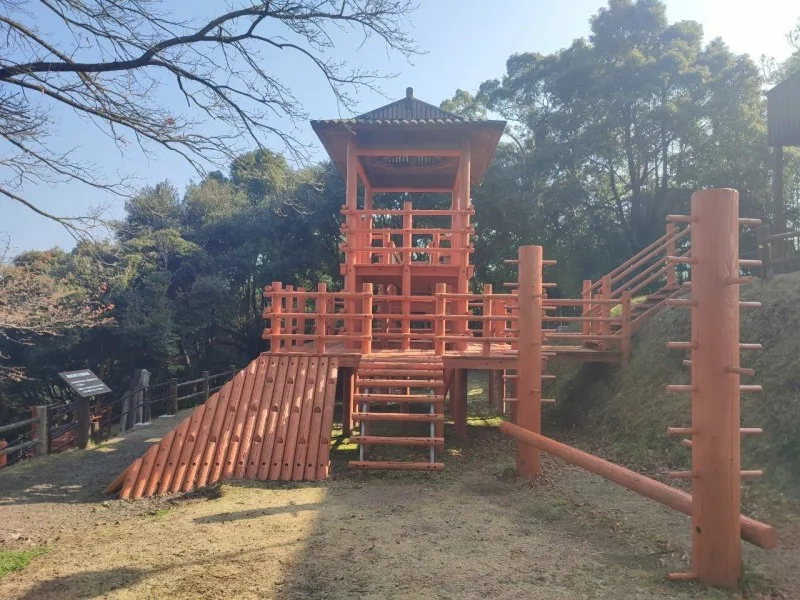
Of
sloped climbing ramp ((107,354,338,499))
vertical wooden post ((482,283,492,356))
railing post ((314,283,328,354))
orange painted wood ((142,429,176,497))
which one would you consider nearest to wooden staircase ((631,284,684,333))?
vertical wooden post ((482,283,492,356))

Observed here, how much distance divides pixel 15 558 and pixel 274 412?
2944 millimetres

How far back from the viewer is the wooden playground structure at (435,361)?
11.3ft

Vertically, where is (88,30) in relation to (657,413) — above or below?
above

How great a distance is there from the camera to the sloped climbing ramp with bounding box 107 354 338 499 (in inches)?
241

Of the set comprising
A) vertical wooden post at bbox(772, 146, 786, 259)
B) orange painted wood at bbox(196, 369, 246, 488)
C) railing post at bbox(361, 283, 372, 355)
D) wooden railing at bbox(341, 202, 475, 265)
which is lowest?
orange painted wood at bbox(196, 369, 246, 488)

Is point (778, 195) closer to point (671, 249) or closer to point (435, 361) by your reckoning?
point (671, 249)

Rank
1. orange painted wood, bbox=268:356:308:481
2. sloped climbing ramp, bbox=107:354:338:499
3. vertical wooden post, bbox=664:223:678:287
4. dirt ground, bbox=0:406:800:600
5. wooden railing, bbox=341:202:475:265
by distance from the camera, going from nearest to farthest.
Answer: dirt ground, bbox=0:406:800:600 → sloped climbing ramp, bbox=107:354:338:499 → orange painted wood, bbox=268:356:308:481 → wooden railing, bbox=341:202:475:265 → vertical wooden post, bbox=664:223:678:287

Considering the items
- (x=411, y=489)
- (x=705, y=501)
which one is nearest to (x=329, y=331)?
(x=411, y=489)

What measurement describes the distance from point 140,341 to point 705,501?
18.2 m

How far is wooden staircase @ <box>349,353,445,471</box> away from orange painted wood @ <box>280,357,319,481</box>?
1.77ft

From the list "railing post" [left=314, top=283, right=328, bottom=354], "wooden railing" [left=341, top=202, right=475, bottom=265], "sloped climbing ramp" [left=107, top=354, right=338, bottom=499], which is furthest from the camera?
"wooden railing" [left=341, top=202, right=475, bottom=265]

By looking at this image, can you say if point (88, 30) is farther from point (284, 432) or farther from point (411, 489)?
point (411, 489)

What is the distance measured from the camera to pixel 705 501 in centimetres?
342

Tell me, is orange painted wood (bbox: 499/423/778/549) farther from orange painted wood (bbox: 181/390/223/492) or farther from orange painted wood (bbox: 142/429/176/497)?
orange painted wood (bbox: 142/429/176/497)
